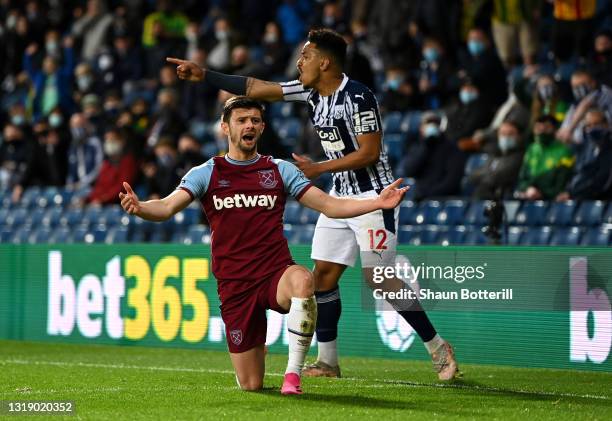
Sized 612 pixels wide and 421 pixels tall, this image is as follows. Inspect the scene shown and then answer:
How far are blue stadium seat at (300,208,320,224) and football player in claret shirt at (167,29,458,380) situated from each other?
5071 mm

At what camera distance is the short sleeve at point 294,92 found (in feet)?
29.0

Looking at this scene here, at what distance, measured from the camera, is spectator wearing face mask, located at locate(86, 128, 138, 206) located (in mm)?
16688

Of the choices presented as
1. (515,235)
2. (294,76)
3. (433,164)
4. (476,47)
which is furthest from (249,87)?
(294,76)

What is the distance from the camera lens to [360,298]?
36.0ft

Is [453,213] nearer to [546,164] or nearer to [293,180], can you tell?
[546,164]

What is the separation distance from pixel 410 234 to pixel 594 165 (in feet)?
6.68

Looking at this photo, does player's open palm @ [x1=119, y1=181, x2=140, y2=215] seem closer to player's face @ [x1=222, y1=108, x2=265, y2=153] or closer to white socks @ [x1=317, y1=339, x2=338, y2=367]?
player's face @ [x1=222, y1=108, x2=265, y2=153]

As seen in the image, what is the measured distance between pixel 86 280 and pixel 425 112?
4.74 meters

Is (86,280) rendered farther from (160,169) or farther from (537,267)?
(537,267)

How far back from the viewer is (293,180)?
759 cm

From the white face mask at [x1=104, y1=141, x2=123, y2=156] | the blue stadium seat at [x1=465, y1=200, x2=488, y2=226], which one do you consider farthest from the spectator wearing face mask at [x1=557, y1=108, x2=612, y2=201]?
the white face mask at [x1=104, y1=141, x2=123, y2=156]

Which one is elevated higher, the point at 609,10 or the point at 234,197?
the point at 609,10

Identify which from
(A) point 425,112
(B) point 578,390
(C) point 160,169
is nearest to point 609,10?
(A) point 425,112

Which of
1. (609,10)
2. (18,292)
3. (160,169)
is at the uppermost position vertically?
(609,10)
